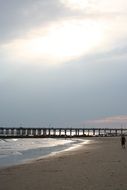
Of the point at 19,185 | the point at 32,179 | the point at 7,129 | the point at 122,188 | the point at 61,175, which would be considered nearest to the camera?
the point at 122,188

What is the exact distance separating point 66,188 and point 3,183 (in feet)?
9.18

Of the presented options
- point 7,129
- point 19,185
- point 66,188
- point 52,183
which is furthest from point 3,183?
point 7,129

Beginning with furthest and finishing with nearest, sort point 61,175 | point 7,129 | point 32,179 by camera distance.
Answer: point 7,129 → point 61,175 → point 32,179

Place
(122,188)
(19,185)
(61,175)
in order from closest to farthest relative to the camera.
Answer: (122,188), (19,185), (61,175)

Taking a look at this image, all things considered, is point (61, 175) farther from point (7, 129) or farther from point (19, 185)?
point (7, 129)

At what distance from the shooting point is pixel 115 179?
42.0 feet

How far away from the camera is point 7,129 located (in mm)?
182250

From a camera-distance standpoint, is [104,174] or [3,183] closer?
[3,183]

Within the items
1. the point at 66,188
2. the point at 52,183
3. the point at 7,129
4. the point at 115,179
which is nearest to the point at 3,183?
the point at 52,183

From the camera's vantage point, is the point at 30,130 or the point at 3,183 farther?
the point at 30,130

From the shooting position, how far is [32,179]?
13719 mm

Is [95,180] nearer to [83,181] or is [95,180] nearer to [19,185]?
[83,181]

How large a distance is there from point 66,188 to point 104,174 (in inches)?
135

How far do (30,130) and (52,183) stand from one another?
569ft
